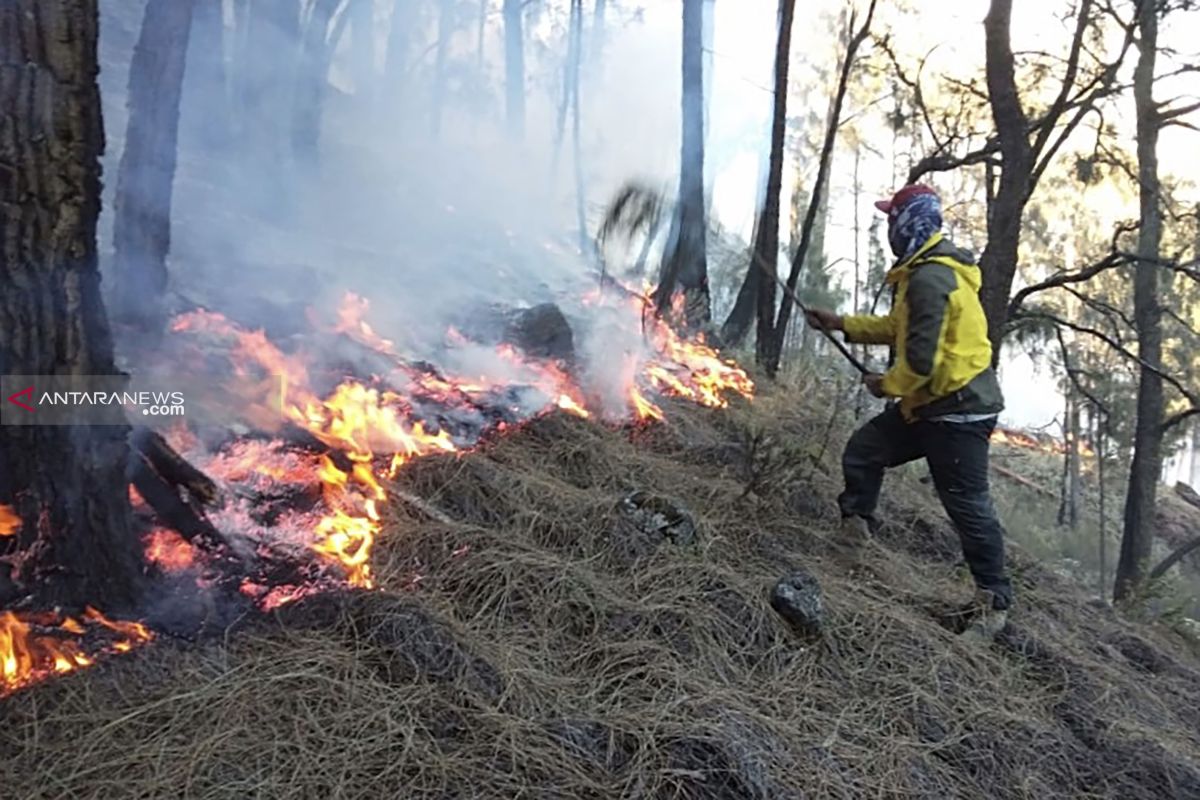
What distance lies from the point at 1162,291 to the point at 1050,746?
41.9ft

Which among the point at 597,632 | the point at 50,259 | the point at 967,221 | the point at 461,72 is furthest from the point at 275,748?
the point at 461,72

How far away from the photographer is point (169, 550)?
9.98 feet

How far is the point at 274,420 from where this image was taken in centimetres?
415

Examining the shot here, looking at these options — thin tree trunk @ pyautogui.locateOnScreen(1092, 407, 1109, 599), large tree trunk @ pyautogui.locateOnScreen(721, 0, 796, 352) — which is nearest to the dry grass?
large tree trunk @ pyautogui.locateOnScreen(721, 0, 796, 352)

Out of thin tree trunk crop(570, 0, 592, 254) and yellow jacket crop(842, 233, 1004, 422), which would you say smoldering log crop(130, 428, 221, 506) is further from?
thin tree trunk crop(570, 0, 592, 254)

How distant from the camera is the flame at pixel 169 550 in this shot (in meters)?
2.99

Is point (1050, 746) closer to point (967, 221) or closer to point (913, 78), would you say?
point (913, 78)

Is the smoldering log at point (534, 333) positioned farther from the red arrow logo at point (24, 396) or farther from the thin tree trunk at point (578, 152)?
the thin tree trunk at point (578, 152)

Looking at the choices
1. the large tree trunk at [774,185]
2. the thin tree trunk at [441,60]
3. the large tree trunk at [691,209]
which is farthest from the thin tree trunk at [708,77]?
the thin tree trunk at [441,60]

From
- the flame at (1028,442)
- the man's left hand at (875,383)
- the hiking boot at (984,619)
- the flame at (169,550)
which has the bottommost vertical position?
the flame at (1028,442)

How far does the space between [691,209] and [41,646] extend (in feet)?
28.5

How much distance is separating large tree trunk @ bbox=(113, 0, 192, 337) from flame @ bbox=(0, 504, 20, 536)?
2735 mm

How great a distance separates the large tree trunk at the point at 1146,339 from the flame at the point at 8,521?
29.3 feet

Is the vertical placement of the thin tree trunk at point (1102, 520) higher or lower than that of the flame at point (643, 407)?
lower
